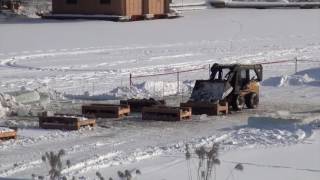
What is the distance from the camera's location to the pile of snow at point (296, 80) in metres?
25.9

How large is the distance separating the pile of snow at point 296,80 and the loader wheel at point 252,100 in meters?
4.78

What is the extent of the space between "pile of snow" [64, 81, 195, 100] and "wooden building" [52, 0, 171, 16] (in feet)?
102

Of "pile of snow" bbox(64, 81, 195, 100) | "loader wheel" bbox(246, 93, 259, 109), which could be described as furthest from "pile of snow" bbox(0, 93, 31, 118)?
"loader wheel" bbox(246, 93, 259, 109)

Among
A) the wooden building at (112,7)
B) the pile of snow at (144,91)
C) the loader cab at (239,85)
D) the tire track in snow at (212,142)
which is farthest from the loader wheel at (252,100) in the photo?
the wooden building at (112,7)

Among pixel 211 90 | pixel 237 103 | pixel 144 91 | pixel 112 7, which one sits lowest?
pixel 144 91

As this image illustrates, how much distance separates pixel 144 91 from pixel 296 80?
17.6 feet

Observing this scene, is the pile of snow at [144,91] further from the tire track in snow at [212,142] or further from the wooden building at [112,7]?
the wooden building at [112,7]

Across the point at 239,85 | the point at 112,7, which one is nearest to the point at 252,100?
the point at 239,85

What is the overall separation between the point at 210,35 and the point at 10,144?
3184 centimetres

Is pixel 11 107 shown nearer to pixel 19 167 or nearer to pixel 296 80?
pixel 19 167

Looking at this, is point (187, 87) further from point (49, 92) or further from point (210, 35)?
point (210, 35)

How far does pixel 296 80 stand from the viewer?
26125mm

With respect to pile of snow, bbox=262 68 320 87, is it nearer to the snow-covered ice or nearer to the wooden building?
the snow-covered ice

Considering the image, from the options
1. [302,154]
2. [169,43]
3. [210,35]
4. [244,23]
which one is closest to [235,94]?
[302,154]
